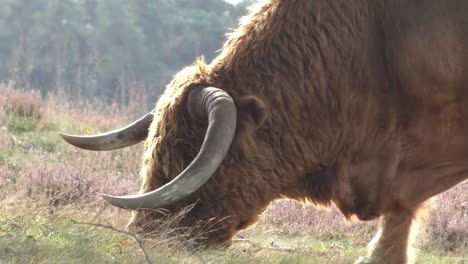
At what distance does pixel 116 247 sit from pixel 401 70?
2.03m

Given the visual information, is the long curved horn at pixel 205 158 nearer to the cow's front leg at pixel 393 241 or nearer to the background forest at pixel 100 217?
the background forest at pixel 100 217

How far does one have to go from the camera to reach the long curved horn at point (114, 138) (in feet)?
24.8

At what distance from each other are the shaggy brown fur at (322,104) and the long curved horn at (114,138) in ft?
1.35

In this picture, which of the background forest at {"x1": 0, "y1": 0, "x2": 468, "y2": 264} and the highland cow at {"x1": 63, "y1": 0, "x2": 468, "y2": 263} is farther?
the highland cow at {"x1": 63, "y1": 0, "x2": 468, "y2": 263}

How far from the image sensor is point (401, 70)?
7.06 meters

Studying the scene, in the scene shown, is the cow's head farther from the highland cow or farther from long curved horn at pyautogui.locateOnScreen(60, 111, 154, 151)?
long curved horn at pyautogui.locateOnScreen(60, 111, 154, 151)

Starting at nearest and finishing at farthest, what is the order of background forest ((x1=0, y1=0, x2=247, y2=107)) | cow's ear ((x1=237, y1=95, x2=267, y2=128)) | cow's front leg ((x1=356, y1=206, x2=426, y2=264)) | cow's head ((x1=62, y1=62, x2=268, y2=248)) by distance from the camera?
1. cow's head ((x1=62, y1=62, x2=268, y2=248))
2. cow's ear ((x1=237, y1=95, x2=267, y2=128))
3. cow's front leg ((x1=356, y1=206, x2=426, y2=264))
4. background forest ((x1=0, y1=0, x2=247, y2=107))

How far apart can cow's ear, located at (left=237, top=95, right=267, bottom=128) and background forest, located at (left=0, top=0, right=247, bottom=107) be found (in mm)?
27158

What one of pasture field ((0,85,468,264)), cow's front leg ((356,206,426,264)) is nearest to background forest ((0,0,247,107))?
pasture field ((0,85,468,264))

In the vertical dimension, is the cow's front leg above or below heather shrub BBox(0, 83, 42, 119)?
below

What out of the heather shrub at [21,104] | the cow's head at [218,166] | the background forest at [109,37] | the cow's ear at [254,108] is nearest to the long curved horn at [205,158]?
the cow's head at [218,166]

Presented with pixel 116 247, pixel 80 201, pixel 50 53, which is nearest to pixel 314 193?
pixel 116 247

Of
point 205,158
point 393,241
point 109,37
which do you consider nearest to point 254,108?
point 205,158

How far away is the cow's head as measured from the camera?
6887 millimetres
